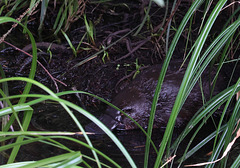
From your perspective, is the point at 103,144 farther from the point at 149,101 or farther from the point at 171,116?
the point at 171,116

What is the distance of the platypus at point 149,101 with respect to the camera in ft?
7.38

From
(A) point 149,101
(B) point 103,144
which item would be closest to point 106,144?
(B) point 103,144

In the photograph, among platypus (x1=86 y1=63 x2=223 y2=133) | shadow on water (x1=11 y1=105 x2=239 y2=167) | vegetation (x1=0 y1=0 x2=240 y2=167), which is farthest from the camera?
platypus (x1=86 y1=63 x2=223 y2=133)

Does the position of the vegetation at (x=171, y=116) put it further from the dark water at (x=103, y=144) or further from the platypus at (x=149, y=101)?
the platypus at (x=149, y=101)

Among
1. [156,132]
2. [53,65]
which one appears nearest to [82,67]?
[53,65]

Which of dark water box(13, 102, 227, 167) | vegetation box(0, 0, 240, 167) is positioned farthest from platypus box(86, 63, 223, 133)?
vegetation box(0, 0, 240, 167)

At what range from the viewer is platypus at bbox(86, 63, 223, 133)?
88.5 inches

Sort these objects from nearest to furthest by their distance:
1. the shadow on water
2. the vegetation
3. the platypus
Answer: the vegetation, the shadow on water, the platypus

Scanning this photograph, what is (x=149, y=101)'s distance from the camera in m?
2.38

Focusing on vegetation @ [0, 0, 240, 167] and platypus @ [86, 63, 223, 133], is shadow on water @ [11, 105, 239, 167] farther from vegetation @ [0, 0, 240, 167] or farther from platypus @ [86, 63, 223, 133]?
vegetation @ [0, 0, 240, 167]

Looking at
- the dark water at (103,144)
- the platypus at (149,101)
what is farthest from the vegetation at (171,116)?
the platypus at (149,101)

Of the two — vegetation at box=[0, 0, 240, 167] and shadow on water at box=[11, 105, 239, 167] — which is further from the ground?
Answer: vegetation at box=[0, 0, 240, 167]

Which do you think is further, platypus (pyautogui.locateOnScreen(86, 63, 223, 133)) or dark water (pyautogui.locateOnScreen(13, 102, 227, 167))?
platypus (pyautogui.locateOnScreen(86, 63, 223, 133))

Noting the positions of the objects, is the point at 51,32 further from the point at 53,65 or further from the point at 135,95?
the point at 135,95
